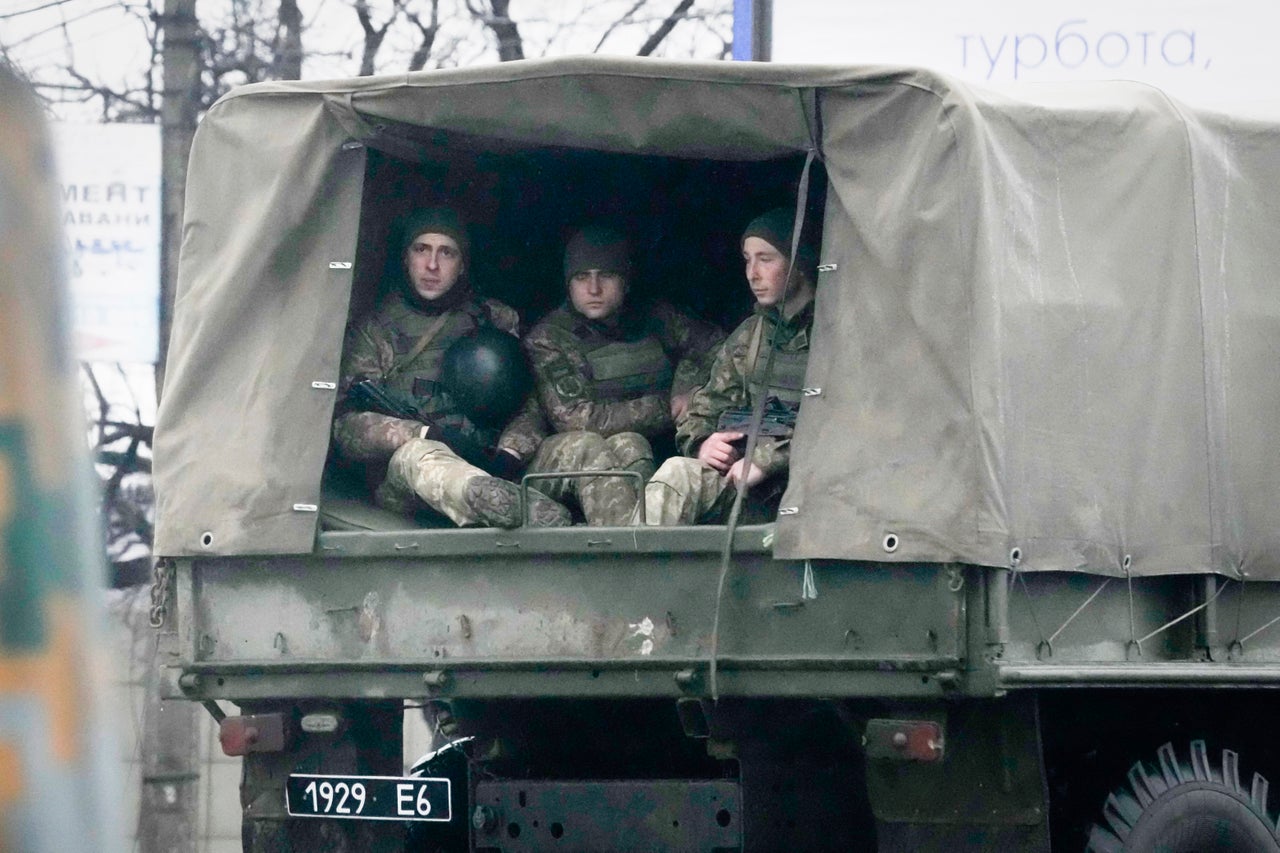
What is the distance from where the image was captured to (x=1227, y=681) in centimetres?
556

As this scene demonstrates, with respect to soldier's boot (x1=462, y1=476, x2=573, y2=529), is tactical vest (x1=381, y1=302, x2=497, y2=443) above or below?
above

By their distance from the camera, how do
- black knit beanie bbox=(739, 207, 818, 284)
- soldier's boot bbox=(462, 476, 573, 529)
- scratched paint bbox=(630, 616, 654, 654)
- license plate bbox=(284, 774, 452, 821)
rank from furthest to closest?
black knit beanie bbox=(739, 207, 818, 284) < license plate bbox=(284, 774, 452, 821) < soldier's boot bbox=(462, 476, 573, 529) < scratched paint bbox=(630, 616, 654, 654)

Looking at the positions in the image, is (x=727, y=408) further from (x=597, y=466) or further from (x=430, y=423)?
(x=430, y=423)

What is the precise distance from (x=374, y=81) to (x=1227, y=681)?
282 cm

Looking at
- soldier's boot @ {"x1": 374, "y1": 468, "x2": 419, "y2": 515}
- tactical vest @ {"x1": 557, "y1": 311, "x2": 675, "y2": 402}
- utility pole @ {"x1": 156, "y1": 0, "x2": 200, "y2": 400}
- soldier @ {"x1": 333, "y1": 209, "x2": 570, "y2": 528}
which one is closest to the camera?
soldier @ {"x1": 333, "y1": 209, "x2": 570, "y2": 528}

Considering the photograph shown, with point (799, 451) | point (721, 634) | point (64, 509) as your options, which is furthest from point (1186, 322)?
point (64, 509)

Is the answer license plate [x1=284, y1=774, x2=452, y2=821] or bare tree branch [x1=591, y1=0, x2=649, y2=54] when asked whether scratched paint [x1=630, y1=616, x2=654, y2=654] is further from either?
bare tree branch [x1=591, y1=0, x2=649, y2=54]

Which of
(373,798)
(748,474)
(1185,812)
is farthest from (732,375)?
(1185,812)

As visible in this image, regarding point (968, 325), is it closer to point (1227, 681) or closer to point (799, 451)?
point (799, 451)

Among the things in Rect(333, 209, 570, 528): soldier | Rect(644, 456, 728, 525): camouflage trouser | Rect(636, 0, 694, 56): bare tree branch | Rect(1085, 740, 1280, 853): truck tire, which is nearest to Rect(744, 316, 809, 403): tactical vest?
Rect(644, 456, 728, 525): camouflage trouser

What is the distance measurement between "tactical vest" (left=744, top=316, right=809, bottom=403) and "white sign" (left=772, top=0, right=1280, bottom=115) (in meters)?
4.36

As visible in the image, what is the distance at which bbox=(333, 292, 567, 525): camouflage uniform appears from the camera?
5828 mm

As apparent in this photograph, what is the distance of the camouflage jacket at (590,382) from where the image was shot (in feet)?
22.7

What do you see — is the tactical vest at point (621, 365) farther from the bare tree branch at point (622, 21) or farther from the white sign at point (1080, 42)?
the bare tree branch at point (622, 21)
